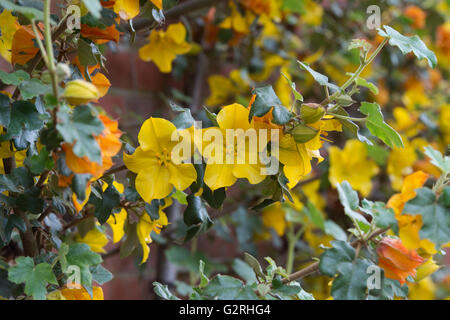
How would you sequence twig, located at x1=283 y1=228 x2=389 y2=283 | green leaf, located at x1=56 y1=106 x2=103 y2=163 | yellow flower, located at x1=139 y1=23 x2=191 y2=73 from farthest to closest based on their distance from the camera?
yellow flower, located at x1=139 y1=23 x2=191 y2=73
twig, located at x1=283 y1=228 x2=389 y2=283
green leaf, located at x1=56 y1=106 x2=103 y2=163

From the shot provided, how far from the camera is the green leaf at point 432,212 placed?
388 millimetres

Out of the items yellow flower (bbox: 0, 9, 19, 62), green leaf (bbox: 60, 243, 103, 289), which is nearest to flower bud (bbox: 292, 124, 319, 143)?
green leaf (bbox: 60, 243, 103, 289)

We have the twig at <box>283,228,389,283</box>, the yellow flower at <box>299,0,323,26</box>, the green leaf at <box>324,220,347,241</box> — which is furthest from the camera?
the yellow flower at <box>299,0,323,26</box>

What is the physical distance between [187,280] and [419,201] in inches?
35.6

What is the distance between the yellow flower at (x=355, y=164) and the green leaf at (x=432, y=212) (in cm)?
70

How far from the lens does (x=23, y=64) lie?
1.68 ft

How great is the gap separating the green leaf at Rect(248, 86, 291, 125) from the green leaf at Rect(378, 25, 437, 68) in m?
0.12

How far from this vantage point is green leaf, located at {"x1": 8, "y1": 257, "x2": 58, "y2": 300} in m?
0.42

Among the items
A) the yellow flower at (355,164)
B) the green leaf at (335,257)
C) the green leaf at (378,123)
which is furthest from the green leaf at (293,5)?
the green leaf at (335,257)

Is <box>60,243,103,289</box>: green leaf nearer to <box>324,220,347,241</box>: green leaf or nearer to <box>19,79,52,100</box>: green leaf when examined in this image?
<box>19,79,52,100</box>: green leaf

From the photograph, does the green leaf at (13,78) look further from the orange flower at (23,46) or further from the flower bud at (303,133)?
the flower bud at (303,133)

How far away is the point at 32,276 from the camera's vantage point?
43 centimetres
